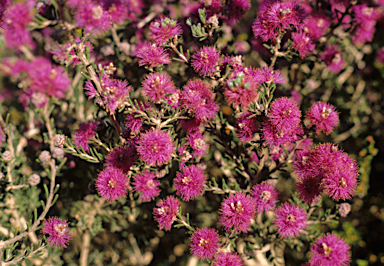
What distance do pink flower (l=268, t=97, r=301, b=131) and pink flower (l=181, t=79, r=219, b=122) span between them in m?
0.15

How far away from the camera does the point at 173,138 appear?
27.5 inches

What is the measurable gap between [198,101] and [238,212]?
0.30 m

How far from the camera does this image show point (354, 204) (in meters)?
1.25

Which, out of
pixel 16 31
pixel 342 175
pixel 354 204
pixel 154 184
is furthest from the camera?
pixel 354 204

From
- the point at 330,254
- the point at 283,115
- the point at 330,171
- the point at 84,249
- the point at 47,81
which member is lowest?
the point at 84,249

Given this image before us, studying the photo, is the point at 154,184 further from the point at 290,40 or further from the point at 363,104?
the point at 363,104

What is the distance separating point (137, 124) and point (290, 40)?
1.82 feet

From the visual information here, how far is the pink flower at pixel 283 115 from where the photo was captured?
0.62 m

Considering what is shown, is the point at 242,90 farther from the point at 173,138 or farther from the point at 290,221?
the point at 290,221

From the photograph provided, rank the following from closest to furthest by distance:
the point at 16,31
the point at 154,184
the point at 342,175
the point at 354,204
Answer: the point at 16,31 → the point at 342,175 → the point at 154,184 → the point at 354,204

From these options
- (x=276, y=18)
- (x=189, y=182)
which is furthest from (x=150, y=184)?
(x=276, y=18)

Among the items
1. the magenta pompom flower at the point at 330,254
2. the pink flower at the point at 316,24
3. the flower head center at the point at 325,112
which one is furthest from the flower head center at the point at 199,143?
the pink flower at the point at 316,24

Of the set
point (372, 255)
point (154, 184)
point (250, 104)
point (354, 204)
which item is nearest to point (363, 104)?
point (354, 204)

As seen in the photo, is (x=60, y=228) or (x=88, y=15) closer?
(x=88, y=15)
